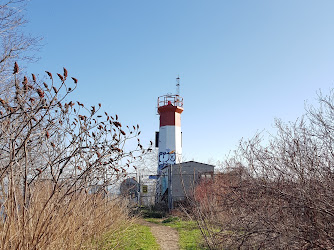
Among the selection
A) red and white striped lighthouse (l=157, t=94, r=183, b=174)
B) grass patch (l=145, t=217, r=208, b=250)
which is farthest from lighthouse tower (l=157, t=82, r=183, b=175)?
grass patch (l=145, t=217, r=208, b=250)

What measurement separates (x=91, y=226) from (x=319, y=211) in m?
3.39

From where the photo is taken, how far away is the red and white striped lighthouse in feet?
70.1

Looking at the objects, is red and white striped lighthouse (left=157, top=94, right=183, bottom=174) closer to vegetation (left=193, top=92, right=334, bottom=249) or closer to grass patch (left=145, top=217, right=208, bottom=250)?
grass patch (left=145, top=217, right=208, bottom=250)

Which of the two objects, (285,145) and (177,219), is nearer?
(285,145)

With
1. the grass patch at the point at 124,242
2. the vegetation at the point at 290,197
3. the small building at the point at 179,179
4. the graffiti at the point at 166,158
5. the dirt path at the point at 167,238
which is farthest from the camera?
the graffiti at the point at 166,158

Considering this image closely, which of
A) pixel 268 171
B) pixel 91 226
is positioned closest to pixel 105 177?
pixel 91 226

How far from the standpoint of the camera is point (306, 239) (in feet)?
12.4

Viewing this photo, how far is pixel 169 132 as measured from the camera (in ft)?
71.6

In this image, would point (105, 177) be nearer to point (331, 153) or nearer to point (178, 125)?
point (331, 153)

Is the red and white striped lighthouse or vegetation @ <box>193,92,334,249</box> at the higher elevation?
the red and white striped lighthouse

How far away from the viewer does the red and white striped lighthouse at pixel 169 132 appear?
70.1 ft

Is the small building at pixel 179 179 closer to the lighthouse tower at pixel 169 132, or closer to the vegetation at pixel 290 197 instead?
the lighthouse tower at pixel 169 132

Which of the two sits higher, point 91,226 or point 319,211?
point 319,211

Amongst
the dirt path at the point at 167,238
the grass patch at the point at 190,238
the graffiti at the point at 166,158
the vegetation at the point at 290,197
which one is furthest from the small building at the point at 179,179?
the vegetation at the point at 290,197
